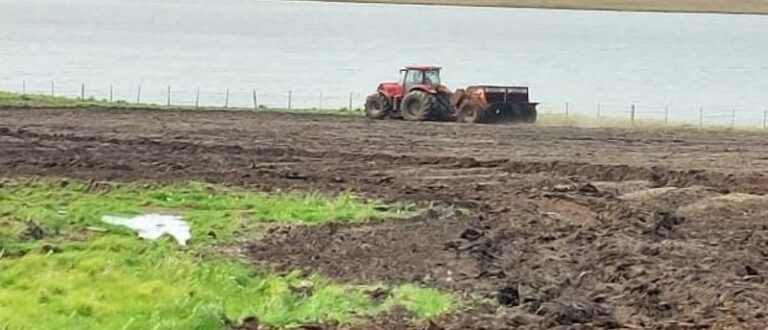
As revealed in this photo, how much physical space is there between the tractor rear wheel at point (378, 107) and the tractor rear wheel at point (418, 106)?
0.73 metres

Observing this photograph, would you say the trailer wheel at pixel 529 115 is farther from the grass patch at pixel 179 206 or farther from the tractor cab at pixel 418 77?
the grass patch at pixel 179 206

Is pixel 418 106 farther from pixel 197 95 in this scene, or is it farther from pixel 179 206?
pixel 179 206

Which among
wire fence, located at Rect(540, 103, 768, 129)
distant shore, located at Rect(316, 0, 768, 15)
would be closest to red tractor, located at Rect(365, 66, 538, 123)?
wire fence, located at Rect(540, 103, 768, 129)

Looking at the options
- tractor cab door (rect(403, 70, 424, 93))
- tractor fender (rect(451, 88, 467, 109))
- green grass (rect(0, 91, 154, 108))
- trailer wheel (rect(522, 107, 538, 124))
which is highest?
tractor cab door (rect(403, 70, 424, 93))

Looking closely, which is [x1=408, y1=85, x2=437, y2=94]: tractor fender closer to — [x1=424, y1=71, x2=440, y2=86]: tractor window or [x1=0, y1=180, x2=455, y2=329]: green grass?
[x1=424, y1=71, x2=440, y2=86]: tractor window

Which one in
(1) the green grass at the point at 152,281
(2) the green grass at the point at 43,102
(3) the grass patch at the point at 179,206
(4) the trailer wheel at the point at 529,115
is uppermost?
(4) the trailer wheel at the point at 529,115

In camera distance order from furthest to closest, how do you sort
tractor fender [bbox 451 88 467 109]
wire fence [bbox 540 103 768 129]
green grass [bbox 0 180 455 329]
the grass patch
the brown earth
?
wire fence [bbox 540 103 768 129] < tractor fender [bbox 451 88 467 109] < the grass patch < the brown earth < green grass [bbox 0 180 455 329]

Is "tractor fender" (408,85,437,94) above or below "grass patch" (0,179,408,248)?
above

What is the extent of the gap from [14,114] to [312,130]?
730cm

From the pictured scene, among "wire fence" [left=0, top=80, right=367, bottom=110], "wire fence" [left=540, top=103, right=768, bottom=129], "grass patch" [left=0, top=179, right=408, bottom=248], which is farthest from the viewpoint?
"wire fence" [left=0, top=80, right=367, bottom=110]

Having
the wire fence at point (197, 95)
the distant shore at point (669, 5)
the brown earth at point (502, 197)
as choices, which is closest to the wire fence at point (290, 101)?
the wire fence at point (197, 95)

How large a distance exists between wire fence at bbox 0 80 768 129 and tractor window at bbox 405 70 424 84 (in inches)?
283

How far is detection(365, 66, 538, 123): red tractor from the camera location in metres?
36.0

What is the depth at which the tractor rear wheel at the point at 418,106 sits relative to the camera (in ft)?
118
